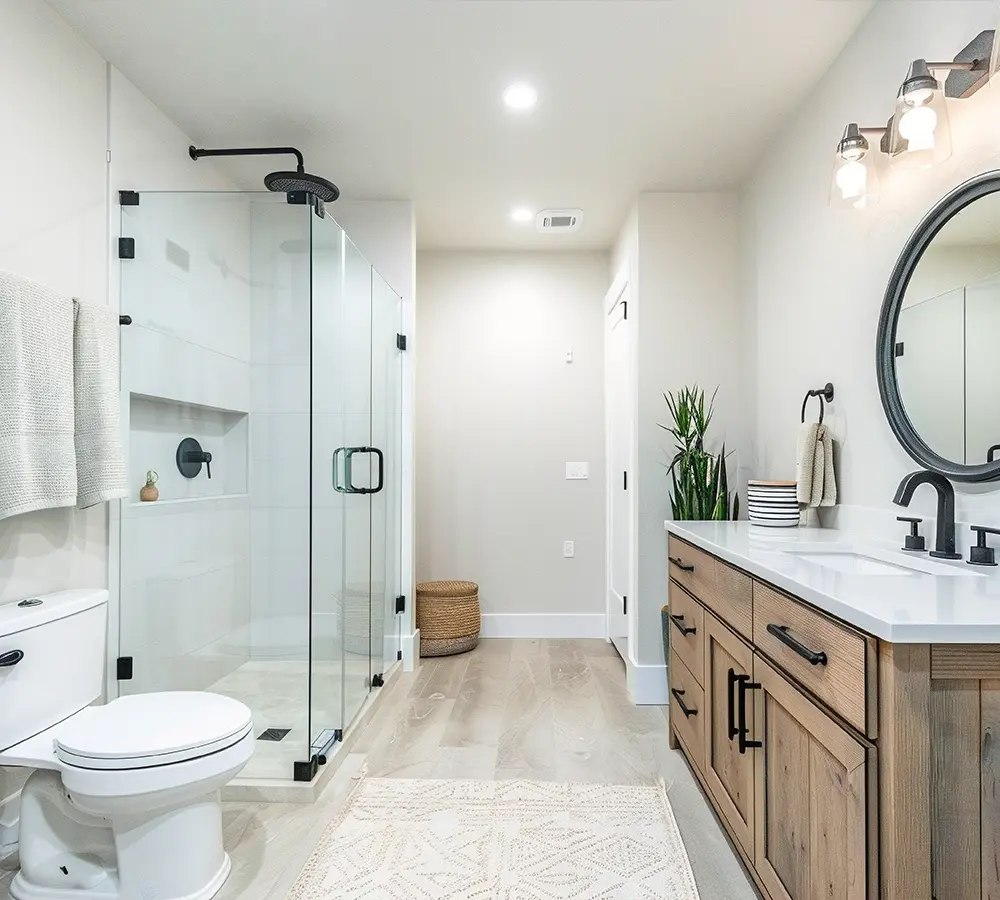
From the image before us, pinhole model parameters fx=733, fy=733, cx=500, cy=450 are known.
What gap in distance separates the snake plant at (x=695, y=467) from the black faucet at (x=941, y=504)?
1333 mm

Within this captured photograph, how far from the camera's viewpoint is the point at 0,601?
202 centimetres

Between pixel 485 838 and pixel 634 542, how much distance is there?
5.55 ft

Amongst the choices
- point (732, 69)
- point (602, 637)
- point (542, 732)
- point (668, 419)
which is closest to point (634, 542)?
point (668, 419)

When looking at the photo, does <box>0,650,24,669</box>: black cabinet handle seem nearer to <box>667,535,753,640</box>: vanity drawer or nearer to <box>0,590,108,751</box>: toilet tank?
<box>0,590,108,751</box>: toilet tank

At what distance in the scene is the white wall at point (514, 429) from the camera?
4.61m

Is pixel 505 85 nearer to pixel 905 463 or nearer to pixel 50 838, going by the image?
pixel 905 463

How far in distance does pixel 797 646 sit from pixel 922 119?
1288 mm

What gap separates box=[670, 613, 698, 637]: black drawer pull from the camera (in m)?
Result: 2.39

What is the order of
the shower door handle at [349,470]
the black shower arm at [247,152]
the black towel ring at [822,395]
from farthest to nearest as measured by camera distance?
the black shower arm at [247,152] < the shower door handle at [349,470] < the black towel ring at [822,395]

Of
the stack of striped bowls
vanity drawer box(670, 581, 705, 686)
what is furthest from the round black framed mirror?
vanity drawer box(670, 581, 705, 686)

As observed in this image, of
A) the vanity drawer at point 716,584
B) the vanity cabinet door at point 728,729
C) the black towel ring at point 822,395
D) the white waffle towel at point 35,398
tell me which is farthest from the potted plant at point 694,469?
the white waffle towel at point 35,398

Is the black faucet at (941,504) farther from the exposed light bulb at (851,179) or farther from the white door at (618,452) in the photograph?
the white door at (618,452)

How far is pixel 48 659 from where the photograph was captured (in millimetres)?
1911

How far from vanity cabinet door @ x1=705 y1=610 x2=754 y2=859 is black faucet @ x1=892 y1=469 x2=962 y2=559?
512mm
